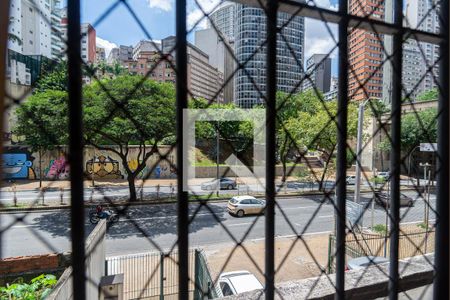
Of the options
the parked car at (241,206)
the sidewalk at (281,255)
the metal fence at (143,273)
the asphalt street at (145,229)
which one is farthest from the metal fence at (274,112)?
the parked car at (241,206)

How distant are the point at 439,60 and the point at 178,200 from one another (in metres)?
0.87

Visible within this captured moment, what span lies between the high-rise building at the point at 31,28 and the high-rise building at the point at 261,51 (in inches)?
15.2

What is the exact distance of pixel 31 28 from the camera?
1.76ft

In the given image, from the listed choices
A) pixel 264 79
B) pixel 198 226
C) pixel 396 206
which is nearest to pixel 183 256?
pixel 264 79

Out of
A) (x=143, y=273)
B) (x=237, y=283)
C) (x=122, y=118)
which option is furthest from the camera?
(x=143, y=273)

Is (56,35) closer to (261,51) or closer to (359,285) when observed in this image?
(261,51)

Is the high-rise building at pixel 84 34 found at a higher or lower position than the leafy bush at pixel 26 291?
higher

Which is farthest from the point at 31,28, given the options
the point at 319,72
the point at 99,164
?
the point at 99,164

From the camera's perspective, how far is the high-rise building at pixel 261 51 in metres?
0.69

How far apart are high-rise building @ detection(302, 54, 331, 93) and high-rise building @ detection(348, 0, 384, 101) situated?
2.8 inches

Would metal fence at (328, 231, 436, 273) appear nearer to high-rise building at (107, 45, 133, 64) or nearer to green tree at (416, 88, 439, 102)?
green tree at (416, 88, 439, 102)

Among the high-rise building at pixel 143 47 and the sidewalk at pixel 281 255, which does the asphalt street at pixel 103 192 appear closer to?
the high-rise building at pixel 143 47

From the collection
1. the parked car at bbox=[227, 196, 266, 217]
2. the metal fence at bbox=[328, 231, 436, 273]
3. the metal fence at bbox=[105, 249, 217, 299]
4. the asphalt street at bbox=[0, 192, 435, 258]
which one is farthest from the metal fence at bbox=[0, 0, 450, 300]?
the parked car at bbox=[227, 196, 266, 217]

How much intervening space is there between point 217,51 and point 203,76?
0.27 ft
